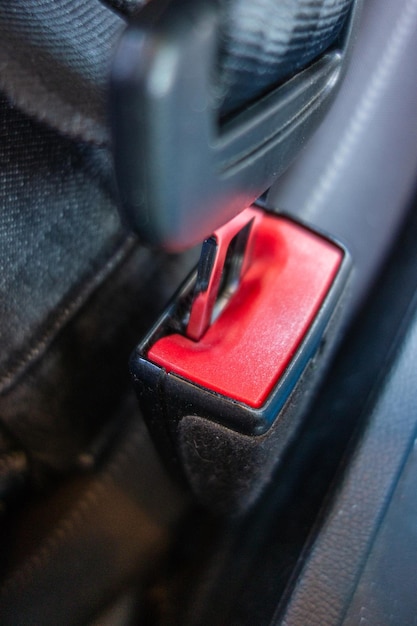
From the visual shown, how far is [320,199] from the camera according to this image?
2.51ft

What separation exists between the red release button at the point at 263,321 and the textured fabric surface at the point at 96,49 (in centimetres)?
19

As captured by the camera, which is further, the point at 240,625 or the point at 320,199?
the point at 320,199

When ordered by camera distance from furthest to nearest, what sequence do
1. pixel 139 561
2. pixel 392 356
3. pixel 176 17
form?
pixel 139 561, pixel 392 356, pixel 176 17

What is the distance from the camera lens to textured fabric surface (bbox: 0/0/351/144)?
294mm

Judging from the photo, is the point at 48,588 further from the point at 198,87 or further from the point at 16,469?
the point at 198,87

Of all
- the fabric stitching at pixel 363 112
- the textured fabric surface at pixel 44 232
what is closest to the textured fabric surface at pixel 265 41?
the textured fabric surface at pixel 44 232

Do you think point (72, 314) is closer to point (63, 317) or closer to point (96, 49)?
point (63, 317)

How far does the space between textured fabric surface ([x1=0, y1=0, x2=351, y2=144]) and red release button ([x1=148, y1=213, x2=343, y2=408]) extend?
0.61 feet

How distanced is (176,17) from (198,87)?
31 mm

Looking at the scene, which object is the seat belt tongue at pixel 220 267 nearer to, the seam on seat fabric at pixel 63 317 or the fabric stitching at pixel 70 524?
the seam on seat fabric at pixel 63 317

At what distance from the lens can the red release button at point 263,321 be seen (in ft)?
1.49

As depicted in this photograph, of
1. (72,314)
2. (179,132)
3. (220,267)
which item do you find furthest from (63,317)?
(179,132)

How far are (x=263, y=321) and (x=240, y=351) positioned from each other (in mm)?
39

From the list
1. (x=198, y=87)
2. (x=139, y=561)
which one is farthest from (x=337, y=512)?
(x=198, y=87)
